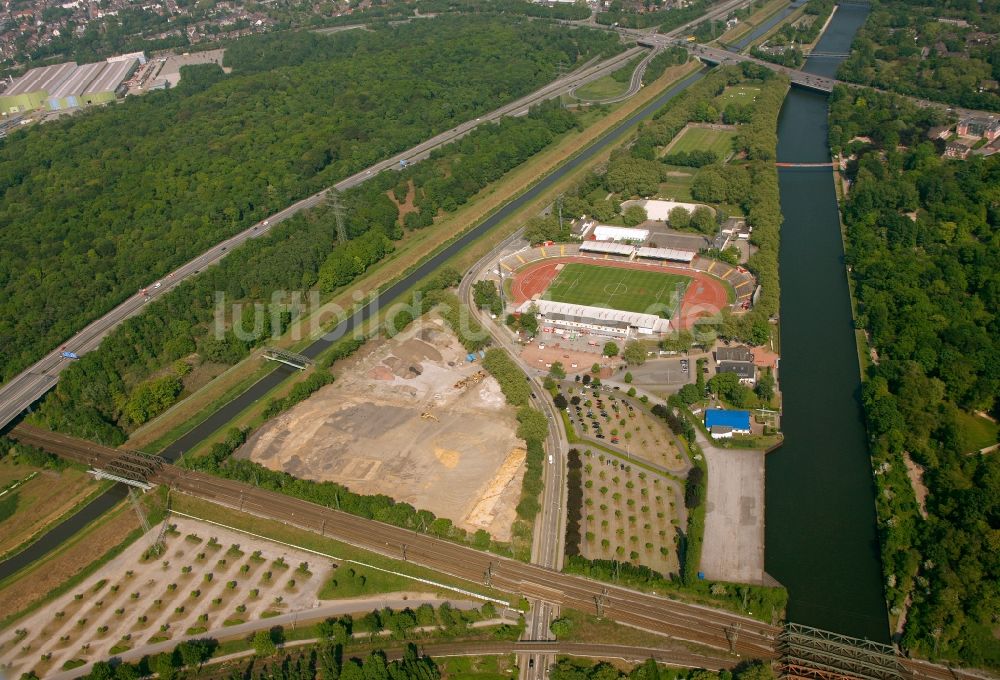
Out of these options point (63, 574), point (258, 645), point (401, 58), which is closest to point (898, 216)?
point (258, 645)

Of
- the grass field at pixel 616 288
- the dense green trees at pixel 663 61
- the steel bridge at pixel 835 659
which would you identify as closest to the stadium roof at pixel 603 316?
the grass field at pixel 616 288

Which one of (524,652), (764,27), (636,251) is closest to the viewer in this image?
(524,652)

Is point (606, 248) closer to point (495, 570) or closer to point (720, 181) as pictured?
point (720, 181)

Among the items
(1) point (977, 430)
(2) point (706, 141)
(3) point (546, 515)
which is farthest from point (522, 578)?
(2) point (706, 141)

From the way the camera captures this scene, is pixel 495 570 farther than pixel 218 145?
No

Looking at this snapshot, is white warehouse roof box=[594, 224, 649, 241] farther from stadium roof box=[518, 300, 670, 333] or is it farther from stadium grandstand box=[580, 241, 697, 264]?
stadium roof box=[518, 300, 670, 333]
